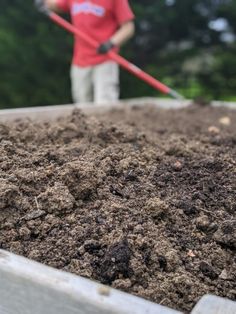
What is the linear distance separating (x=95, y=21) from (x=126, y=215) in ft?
11.4

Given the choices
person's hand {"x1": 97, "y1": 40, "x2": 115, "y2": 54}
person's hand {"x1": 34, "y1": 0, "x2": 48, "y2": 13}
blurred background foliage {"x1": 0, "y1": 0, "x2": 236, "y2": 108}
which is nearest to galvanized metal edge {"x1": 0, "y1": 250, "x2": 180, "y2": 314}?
person's hand {"x1": 97, "y1": 40, "x2": 115, "y2": 54}

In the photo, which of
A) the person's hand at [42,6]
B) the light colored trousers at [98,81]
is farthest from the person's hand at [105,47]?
the person's hand at [42,6]

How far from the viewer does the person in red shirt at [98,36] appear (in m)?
4.47

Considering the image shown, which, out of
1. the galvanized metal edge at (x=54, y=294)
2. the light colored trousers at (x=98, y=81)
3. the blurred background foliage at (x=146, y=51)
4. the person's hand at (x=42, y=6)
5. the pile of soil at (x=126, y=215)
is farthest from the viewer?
the blurred background foliage at (x=146, y=51)

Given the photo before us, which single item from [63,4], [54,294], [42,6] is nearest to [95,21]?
[63,4]

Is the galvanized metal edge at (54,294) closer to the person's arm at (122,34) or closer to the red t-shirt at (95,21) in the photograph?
the person's arm at (122,34)

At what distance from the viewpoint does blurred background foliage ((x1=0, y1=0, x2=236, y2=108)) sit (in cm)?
582

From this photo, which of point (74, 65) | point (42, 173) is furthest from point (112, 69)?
point (42, 173)

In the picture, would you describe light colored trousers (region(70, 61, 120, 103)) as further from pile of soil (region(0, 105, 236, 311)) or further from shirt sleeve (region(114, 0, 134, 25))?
pile of soil (region(0, 105, 236, 311))

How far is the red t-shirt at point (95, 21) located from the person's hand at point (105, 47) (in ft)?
0.45

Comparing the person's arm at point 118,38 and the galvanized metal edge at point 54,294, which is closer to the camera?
the galvanized metal edge at point 54,294

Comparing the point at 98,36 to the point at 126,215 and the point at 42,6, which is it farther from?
the point at 126,215

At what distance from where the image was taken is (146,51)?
21.4 feet

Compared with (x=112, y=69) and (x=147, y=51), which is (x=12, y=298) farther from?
(x=147, y=51)
